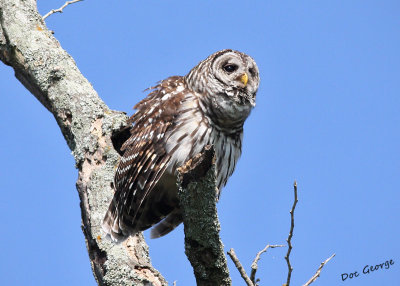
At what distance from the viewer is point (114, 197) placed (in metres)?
4.21

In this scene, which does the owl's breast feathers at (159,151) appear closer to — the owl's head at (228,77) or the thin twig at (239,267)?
the owl's head at (228,77)

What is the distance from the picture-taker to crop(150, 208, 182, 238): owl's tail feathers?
489 cm

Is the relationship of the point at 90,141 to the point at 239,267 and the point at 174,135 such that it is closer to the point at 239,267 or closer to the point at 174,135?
the point at 174,135

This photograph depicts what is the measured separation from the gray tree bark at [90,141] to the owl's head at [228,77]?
72 centimetres

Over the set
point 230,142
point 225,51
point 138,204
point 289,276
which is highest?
point 225,51

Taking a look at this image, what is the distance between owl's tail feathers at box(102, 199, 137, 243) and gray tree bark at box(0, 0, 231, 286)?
0.14 ft

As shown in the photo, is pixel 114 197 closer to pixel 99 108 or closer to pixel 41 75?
pixel 99 108

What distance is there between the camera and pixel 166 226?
490 cm

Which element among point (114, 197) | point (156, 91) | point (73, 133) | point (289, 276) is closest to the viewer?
point (289, 276)

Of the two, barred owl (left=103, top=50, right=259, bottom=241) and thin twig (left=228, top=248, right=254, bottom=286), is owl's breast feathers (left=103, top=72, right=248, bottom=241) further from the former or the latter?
thin twig (left=228, top=248, right=254, bottom=286)

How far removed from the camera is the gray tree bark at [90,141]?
11.0 feet

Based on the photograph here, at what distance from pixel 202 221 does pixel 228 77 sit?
5.72ft

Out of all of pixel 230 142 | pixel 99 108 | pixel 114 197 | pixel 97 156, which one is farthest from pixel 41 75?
pixel 230 142

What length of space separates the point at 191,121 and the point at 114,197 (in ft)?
2.67
